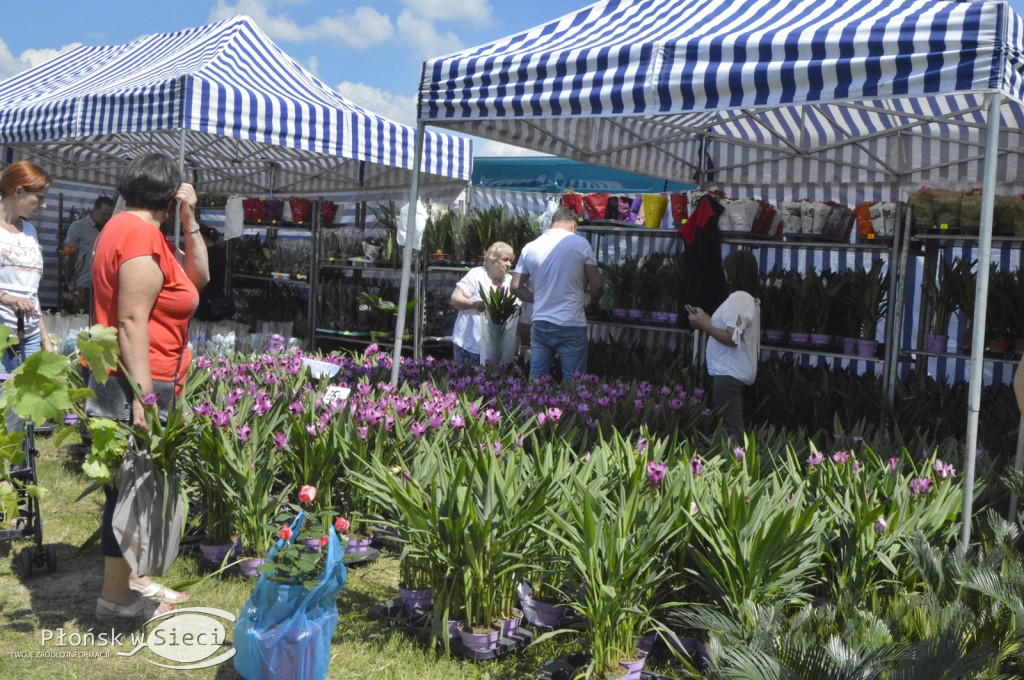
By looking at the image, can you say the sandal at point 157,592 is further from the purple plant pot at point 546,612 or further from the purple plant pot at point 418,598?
the purple plant pot at point 546,612

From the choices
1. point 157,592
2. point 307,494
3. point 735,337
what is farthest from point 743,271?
point 157,592

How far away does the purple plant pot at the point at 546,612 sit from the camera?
3.05m

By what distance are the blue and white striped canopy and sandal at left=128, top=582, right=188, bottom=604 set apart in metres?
2.78

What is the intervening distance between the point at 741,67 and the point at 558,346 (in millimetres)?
2650

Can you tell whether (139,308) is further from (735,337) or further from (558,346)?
(558,346)

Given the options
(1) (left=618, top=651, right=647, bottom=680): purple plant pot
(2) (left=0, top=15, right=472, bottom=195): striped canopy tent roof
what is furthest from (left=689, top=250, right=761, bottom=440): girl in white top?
(2) (left=0, top=15, right=472, bottom=195): striped canopy tent roof

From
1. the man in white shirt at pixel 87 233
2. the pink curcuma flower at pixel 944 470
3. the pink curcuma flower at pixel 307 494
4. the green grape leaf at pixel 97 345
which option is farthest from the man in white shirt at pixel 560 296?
the man in white shirt at pixel 87 233

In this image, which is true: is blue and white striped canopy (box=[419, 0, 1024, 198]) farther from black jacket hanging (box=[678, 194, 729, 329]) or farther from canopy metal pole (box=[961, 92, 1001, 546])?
black jacket hanging (box=[678, 194, 729, 329])

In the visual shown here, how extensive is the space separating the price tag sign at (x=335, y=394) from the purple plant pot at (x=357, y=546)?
697 millimetres

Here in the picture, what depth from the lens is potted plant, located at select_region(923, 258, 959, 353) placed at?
5.57m

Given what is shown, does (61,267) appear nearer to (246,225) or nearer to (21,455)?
(246,225)

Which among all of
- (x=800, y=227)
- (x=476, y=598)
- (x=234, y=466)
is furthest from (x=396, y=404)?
(x=800, y=227)

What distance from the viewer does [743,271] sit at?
5258mm

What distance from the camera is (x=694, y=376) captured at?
614cm
